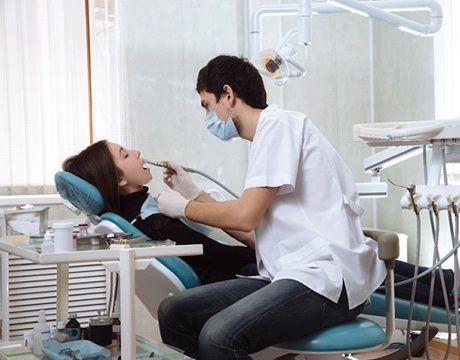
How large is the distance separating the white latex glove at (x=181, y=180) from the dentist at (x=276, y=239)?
27 centimetres

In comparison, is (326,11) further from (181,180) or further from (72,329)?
(72,329)

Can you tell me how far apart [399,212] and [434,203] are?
1.92 m

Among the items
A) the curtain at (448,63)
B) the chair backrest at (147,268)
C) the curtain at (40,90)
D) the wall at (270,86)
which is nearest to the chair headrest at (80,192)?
the chair backrest at (147,268)

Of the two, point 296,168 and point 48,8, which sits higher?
point 48,8

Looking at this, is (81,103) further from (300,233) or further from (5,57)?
(300,233)

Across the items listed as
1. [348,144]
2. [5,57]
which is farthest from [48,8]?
[348,144]

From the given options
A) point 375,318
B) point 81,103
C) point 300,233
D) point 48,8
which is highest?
point 48,8

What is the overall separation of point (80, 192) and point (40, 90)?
154 cm

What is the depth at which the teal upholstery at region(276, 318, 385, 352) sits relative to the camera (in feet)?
5.68

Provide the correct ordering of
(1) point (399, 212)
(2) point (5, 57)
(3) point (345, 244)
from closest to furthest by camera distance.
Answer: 1. (3) point (345, 244)
2. (2) point (5, 57)
3. (1) point (399, 212)

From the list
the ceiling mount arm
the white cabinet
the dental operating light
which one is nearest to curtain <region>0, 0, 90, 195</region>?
A: the white cabinet

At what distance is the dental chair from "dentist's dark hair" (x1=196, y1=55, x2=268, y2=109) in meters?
0.49

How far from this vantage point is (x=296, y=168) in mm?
1820

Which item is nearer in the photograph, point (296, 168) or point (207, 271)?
point (296, 168)
